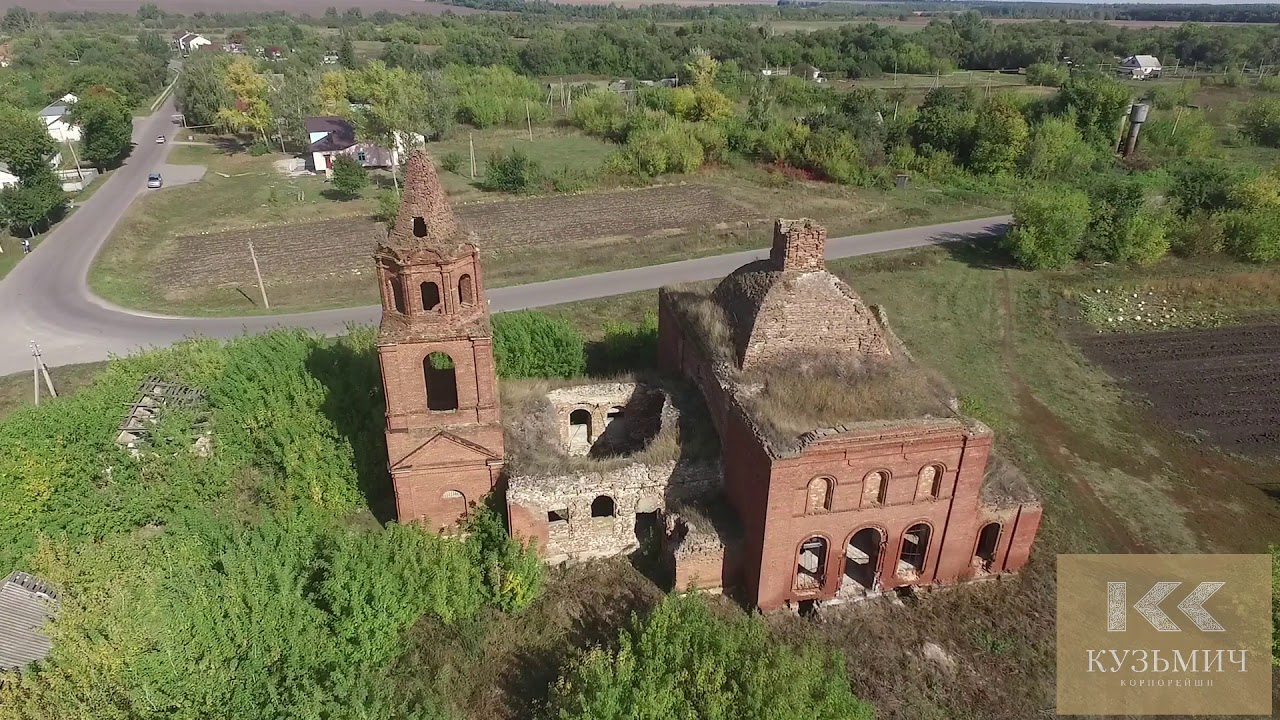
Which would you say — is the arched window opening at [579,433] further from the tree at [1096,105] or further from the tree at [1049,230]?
the tree at [1096,105]

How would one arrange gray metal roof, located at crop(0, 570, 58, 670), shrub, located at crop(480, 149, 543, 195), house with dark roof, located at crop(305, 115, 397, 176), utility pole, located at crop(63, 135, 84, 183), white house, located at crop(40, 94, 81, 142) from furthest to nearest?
white house, located at crop(40, 94, 81, 142)
house with dark roof, located at crop(305, 115, 397, 176)
shrub, located at crop(480, 149, 543, 195)
utility pole, located at crop(63, 135, 84, 183)
gray metal roof, located at crop(0, 570, 58, 670)

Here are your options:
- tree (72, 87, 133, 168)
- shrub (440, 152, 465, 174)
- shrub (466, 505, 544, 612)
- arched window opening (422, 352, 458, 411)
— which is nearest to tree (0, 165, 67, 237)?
tree (72, 87, 133, 168)

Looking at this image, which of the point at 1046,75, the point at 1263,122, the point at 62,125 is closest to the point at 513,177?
the point at 62,125

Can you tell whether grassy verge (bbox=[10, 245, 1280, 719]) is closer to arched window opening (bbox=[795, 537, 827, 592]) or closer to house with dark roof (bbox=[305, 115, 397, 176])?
arched window opening (bbox=[795, 537, 827, 592])

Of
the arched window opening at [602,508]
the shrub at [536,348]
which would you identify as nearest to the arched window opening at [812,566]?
the arched window opening at [602,508]

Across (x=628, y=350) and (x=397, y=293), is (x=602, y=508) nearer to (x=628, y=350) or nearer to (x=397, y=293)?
(x=397, y=293)

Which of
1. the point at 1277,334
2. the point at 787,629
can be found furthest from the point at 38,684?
the point at 1277,334
